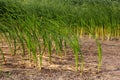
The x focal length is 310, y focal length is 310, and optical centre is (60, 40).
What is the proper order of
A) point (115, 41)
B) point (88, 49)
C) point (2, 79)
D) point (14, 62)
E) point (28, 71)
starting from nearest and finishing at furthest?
point (2, 79), point (28, 71), point (14, 62), point (88, 49), point (115, 41)

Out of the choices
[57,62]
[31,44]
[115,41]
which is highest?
[31,44]

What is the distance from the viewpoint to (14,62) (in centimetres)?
324

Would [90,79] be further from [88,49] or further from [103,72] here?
[88,49]

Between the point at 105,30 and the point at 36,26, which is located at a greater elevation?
the point at 36,26

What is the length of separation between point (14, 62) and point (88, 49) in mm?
1401

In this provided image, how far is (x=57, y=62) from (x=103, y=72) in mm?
546

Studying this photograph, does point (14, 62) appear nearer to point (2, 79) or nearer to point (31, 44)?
point (31, 44)

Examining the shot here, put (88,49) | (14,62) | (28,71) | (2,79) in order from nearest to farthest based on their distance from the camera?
1. (2,79)
2. (28,71)
3. (14,62)
4. (88,49)

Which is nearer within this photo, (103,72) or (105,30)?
(103,72)

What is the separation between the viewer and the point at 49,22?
343cm

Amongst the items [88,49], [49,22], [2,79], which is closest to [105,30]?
[88,49]

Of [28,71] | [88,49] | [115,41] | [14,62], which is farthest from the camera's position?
[115,41]

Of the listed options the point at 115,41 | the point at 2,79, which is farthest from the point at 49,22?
the point at 115,41

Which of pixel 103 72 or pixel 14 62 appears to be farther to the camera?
pixel 14 62
